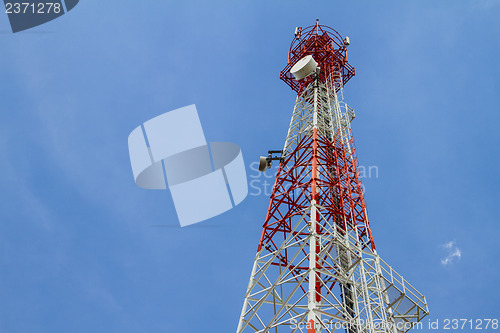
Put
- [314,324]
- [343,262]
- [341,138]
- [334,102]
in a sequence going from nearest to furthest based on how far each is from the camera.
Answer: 1. [314,324]
2. [343,262]
3. [341,138]
4. [334,102]

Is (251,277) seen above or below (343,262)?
below

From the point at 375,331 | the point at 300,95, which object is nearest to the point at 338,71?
the point at 300,95

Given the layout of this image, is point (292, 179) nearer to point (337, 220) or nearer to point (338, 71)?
point (337, 220)

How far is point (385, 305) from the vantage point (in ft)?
57.6

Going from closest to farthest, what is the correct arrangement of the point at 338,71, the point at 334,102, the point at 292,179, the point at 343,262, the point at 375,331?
1. the point at 375,331
2. the point at 343,262
3. the point at 292,179
4. the point at 334,102
5. the point at 338,71

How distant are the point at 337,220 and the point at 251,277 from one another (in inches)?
184

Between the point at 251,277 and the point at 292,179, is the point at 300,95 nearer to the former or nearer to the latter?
the point at 292,179

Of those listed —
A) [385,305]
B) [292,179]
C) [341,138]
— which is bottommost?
[385,305]

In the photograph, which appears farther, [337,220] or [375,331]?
[337,220]

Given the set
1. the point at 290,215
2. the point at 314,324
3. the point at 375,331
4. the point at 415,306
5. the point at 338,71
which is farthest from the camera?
the point at 338,71

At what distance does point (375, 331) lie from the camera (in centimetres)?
1491

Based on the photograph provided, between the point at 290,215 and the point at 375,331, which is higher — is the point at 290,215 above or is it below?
above

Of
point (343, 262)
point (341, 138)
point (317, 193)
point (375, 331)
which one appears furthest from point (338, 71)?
point (375, 331)

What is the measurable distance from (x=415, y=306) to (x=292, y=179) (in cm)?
808
